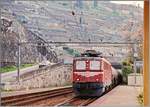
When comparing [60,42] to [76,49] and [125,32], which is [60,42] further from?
[125,32]

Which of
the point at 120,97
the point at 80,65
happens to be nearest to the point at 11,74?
the point at 80,65

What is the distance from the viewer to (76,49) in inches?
155

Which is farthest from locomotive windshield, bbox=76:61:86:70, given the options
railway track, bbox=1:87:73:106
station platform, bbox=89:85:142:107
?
station platform, bbox=89:85:142:107

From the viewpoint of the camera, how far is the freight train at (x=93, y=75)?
13.1 ft

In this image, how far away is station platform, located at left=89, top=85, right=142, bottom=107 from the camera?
3.92m

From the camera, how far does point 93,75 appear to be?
159 inches

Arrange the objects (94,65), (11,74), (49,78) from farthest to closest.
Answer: (94,65)
(49,78)
(11,74)

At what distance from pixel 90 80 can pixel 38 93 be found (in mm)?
515

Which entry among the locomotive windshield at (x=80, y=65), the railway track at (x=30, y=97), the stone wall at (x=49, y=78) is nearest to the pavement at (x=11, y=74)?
the stone wall at (x=49, y=78)

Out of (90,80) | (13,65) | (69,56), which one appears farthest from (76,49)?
(13,65)

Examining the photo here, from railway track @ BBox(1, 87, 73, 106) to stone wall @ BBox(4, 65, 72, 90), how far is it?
0.07m

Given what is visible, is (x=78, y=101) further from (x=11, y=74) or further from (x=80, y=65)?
(x=11, y=74)

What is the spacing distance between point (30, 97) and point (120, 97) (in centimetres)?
85

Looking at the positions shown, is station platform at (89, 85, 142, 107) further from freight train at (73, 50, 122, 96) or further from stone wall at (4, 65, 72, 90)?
stone wall at (4, 65, 72, 90)
